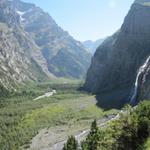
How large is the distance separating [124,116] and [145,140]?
733cm

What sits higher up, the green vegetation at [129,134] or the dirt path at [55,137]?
the green vegetation at [129,134]

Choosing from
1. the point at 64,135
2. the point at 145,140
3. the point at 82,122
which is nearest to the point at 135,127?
the point at 145,140

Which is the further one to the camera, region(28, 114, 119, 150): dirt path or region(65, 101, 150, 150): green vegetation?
region(28, 114, 119, 150): dirt path

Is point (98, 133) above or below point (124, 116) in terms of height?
below

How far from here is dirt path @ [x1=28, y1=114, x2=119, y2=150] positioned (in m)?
145

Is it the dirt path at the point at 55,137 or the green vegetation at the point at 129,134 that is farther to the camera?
the dirt path at the point at 55,137

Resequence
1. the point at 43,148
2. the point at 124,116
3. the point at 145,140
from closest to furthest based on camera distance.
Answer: the point at 145,140, the point at 124,116, the point at 43,148

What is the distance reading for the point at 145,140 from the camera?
234 feet

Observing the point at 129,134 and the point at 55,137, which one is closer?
the point at 129,134

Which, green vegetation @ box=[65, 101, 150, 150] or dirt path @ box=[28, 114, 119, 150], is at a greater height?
green vegetation @ box=[65, 101, 150, 150]

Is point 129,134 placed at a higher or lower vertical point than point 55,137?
higher

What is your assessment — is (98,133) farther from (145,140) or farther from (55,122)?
(55,122)

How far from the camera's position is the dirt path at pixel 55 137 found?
145250 millimetres

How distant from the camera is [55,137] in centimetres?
16125
